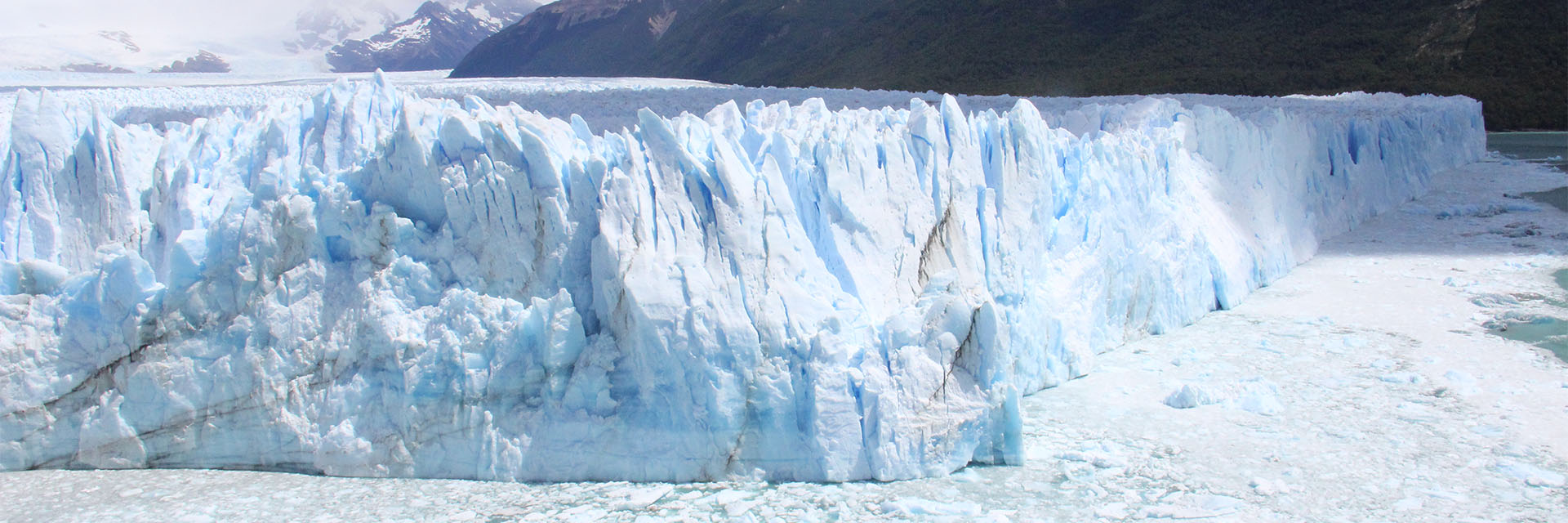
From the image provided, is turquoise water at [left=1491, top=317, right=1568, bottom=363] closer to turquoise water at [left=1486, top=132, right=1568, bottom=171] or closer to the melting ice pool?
the melting ice pool

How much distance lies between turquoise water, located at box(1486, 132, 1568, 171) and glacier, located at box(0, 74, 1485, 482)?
13.2 meters

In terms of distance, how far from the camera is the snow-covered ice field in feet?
10.5

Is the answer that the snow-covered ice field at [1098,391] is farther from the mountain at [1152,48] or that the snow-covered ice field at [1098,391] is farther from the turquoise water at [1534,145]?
the mountain at [1152,48]

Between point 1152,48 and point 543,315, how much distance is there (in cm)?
2603

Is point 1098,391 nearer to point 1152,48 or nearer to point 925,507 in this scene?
point 925,507

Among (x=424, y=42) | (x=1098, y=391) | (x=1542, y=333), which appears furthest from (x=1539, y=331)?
(x=424, y=42)

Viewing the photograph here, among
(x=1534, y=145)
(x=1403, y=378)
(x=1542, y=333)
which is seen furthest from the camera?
(x=1534, y=145)

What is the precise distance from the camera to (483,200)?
12.2 ft

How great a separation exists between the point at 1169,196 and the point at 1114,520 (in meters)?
3.10

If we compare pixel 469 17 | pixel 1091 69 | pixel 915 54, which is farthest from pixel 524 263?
pixel 469 17

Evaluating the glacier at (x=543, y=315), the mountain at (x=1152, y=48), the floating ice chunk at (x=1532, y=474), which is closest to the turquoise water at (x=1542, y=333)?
the floating ice chunk at (x=1532, y=474)

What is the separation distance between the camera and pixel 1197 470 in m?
3.46

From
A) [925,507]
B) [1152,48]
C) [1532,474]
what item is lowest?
[1532,474]

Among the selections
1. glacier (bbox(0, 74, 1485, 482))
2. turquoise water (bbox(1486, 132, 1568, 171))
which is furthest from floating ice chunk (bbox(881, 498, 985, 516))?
turquoise water (bbox(1486, 132, 1568, 171))
